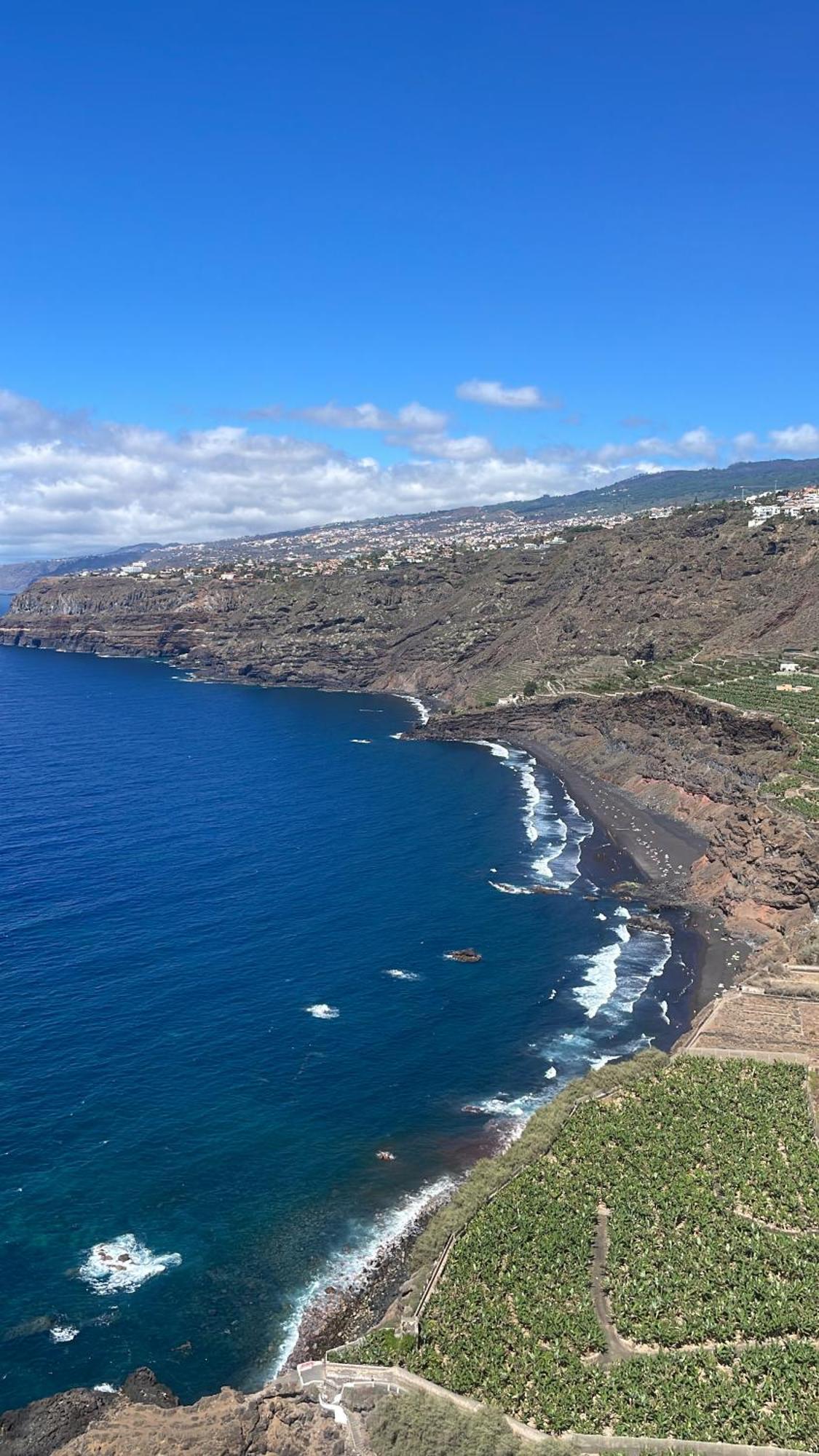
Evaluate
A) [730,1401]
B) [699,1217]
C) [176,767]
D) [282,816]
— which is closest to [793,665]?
[282,816]

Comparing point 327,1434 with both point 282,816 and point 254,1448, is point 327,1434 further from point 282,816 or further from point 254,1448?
point 282,816

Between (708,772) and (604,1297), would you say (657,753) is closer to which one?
(708,772)

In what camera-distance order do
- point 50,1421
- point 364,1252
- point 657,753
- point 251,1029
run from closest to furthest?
point 50,1421
point 364,1252
point 251,1029
point 657,753

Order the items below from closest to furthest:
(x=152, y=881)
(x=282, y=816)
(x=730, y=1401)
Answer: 1. (x=730, y=1401)
2. (x=152, y=881)
3. (x=282, y=816)

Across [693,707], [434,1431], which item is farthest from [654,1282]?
[693,707]

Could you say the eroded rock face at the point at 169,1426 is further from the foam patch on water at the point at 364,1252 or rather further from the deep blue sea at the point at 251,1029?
the foam patch on water at the point at 364,1252

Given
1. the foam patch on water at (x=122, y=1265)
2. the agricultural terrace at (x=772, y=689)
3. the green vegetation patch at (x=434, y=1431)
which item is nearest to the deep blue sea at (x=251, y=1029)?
the foam patch on water at (x=122, y=1265)
